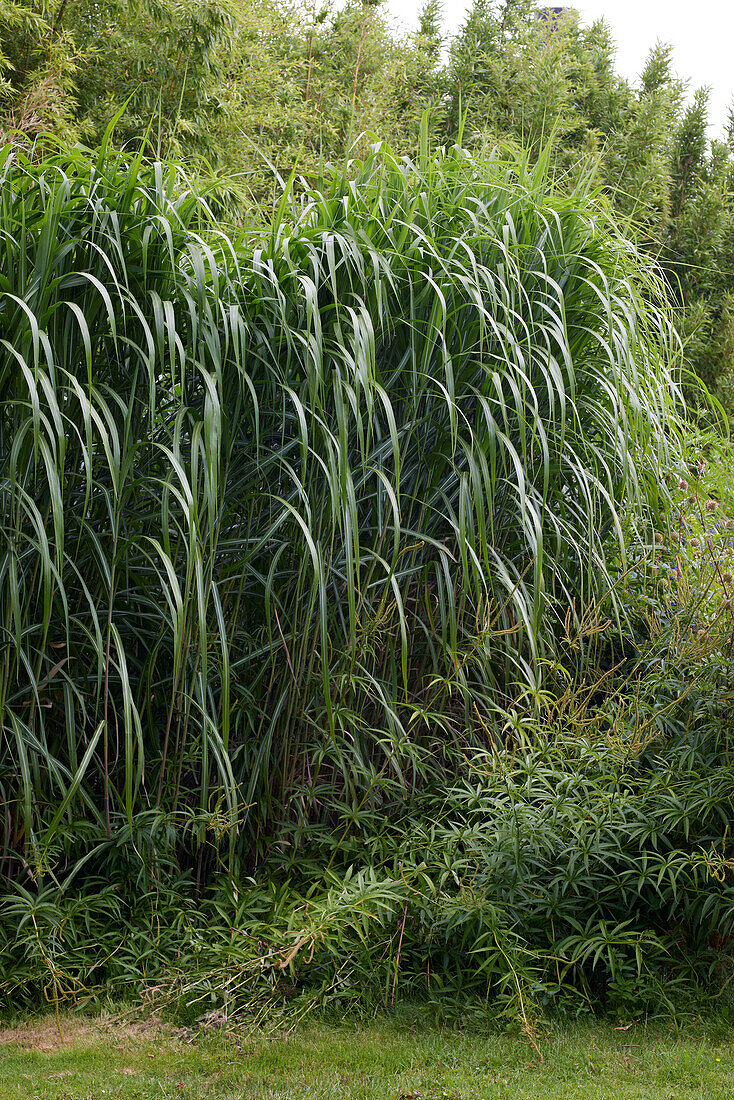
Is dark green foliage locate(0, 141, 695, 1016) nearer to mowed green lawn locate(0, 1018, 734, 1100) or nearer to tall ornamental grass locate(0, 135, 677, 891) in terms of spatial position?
tall ornamental grass locate(0, 135, 677, 891)

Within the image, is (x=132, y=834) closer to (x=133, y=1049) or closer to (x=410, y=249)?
(x=133, y=1049)

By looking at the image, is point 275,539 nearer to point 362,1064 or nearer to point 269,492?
point 269,492

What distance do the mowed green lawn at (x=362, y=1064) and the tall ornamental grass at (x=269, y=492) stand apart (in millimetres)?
352

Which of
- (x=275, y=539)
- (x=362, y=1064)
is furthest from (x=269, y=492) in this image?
(x=362, y=1064)

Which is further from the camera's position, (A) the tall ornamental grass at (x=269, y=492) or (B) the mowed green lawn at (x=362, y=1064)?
(A) the tall ornamental grass at (x=269, y=492)

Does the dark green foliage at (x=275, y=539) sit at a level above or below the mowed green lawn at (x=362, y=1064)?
above

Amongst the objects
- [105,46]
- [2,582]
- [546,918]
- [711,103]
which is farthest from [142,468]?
[711,103]

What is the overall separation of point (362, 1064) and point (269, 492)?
1.32 metres

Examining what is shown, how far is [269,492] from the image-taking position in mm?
2309

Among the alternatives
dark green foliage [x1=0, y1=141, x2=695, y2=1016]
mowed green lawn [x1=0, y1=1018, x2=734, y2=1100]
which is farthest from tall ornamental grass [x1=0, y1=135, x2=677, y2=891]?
mowed green lawn [x1=0, y1=1018, x2=734, y2=1100]

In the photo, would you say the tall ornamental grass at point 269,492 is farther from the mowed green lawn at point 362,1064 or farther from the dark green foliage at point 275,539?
the mowed green lawn at point 362,1064

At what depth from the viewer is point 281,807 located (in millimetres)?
2246

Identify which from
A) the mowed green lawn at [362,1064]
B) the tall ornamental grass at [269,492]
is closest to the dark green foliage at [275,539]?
the tall ornamental grass at [269,492]

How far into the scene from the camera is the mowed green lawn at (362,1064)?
1.67 metres
